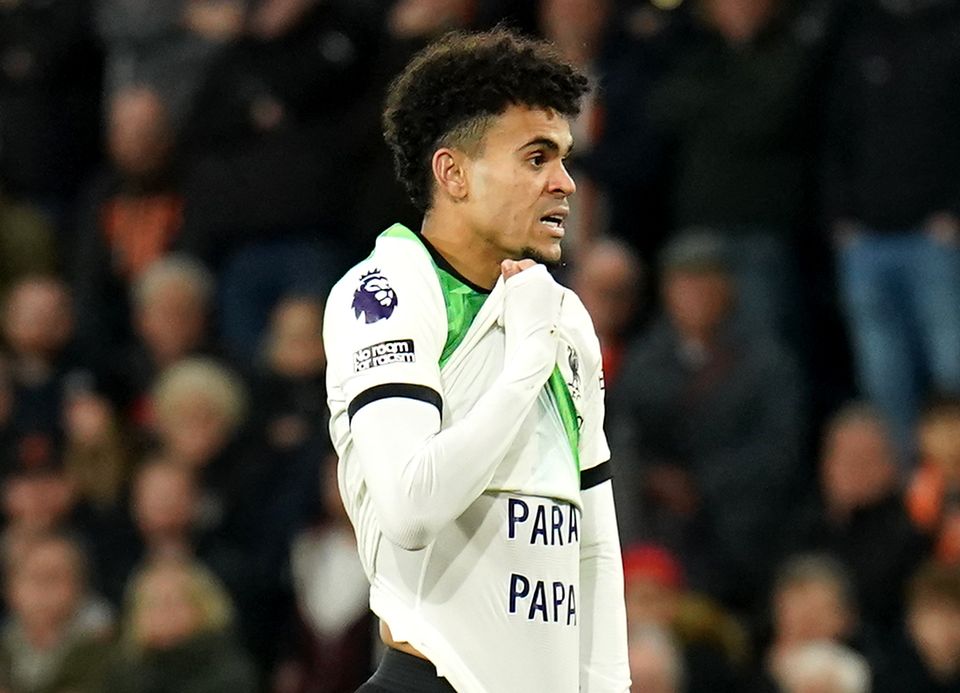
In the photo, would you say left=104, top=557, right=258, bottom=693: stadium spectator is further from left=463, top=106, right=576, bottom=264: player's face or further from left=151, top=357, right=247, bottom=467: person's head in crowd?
left=463, top=106, right=576, bottom=264: player's face

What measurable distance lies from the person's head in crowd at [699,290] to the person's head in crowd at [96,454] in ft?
9.36

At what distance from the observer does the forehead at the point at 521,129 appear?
4.14 meters

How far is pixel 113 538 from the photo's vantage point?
9766 millimetres

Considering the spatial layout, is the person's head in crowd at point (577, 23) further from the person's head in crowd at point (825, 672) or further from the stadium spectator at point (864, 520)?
the person's head in crowd at point (825, 672)

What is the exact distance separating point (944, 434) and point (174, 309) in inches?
154

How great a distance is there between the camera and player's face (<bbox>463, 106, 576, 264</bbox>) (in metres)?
4.14

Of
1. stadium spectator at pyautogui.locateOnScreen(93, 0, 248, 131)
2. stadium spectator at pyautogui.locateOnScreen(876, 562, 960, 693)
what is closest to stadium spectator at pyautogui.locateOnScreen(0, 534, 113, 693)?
stadium spectator at pyautogui.locateOnScreen(93, 0, 248, 131)

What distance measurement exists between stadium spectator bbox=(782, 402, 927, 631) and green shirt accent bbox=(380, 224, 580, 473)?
156 inches

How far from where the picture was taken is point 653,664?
745 centimetres

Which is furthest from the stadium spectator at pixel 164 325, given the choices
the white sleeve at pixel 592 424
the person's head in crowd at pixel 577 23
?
the white sleeve at pixel 592 424

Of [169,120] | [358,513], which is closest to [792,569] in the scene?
[358,513]

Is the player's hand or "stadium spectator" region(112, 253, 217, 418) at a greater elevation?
"stadium spectator" region(112, 253, 217, 418)

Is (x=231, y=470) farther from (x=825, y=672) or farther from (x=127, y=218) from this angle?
(x=825, y=672)

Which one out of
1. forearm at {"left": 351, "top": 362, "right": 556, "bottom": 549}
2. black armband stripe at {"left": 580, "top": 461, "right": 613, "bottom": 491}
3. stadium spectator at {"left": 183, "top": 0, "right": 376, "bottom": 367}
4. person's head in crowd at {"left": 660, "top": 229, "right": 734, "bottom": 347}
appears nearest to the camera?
forearm at {"left": 351, "top": 362, "right": 556, "bottom": 549}
